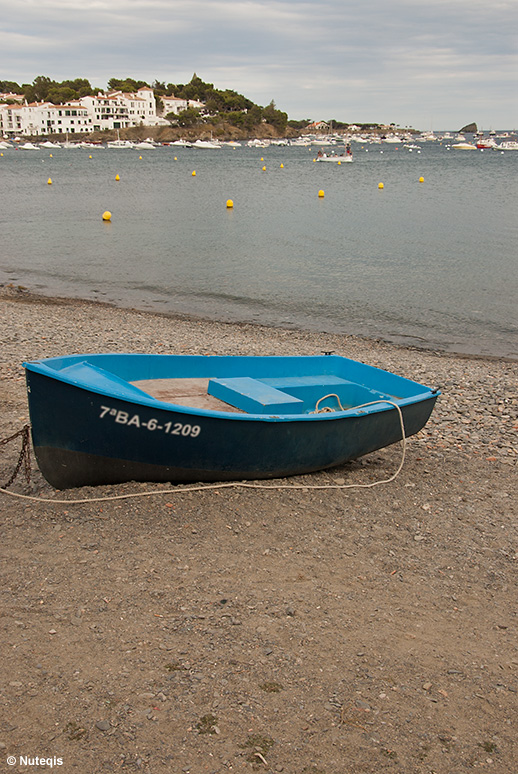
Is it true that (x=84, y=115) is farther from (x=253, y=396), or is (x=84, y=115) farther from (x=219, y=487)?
(x=219, y=487)

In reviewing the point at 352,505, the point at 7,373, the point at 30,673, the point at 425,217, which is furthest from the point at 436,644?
the point at 425,217

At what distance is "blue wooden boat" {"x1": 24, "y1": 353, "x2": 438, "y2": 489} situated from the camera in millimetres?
5906

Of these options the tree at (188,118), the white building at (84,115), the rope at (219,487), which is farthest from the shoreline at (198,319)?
the white building at (84,115)

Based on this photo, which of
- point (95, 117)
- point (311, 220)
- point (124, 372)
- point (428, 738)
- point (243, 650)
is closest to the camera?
point (428, 738)

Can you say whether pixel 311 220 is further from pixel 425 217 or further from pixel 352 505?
pixel 352 505

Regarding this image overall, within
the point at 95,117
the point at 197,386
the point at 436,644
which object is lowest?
the point at 436,644

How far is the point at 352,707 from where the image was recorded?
13.4 feet

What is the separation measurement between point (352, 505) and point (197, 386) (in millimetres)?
2374

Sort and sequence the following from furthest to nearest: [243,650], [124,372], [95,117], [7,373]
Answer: [95,117], [7,373], [124,372], [243,650]

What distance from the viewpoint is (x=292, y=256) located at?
86.2 feet

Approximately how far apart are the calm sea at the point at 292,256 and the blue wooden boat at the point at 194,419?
25.2 ft

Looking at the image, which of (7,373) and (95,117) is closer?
(7,373)

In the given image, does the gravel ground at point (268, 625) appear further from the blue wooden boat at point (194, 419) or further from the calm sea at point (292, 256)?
the calm sea at point (292, 256)

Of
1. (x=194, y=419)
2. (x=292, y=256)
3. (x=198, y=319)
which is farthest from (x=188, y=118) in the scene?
(x=194, y=419)
